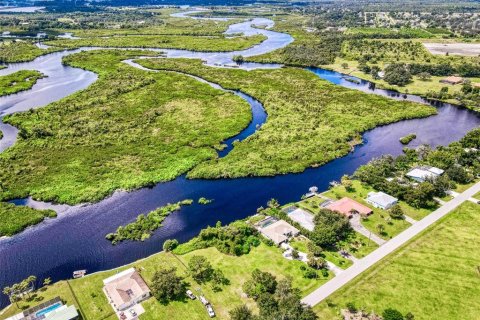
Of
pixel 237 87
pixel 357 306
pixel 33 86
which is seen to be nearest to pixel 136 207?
pixel 357 306

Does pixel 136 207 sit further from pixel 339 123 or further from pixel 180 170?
pixel 339 123

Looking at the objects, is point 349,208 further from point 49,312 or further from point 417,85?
point 417,85

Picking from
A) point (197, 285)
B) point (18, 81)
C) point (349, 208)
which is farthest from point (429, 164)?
point (18, 81)

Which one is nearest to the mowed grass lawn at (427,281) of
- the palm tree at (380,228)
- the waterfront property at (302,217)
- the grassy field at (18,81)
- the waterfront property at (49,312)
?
the palm tree at (380,228)

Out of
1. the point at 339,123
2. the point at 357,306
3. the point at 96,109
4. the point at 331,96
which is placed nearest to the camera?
the point at 357,306

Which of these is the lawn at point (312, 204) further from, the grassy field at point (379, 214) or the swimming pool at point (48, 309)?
the swimming pool at point (48, 309)

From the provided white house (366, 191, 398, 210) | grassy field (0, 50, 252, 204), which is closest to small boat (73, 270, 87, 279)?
grassy field (0, 50, 252, 204)
